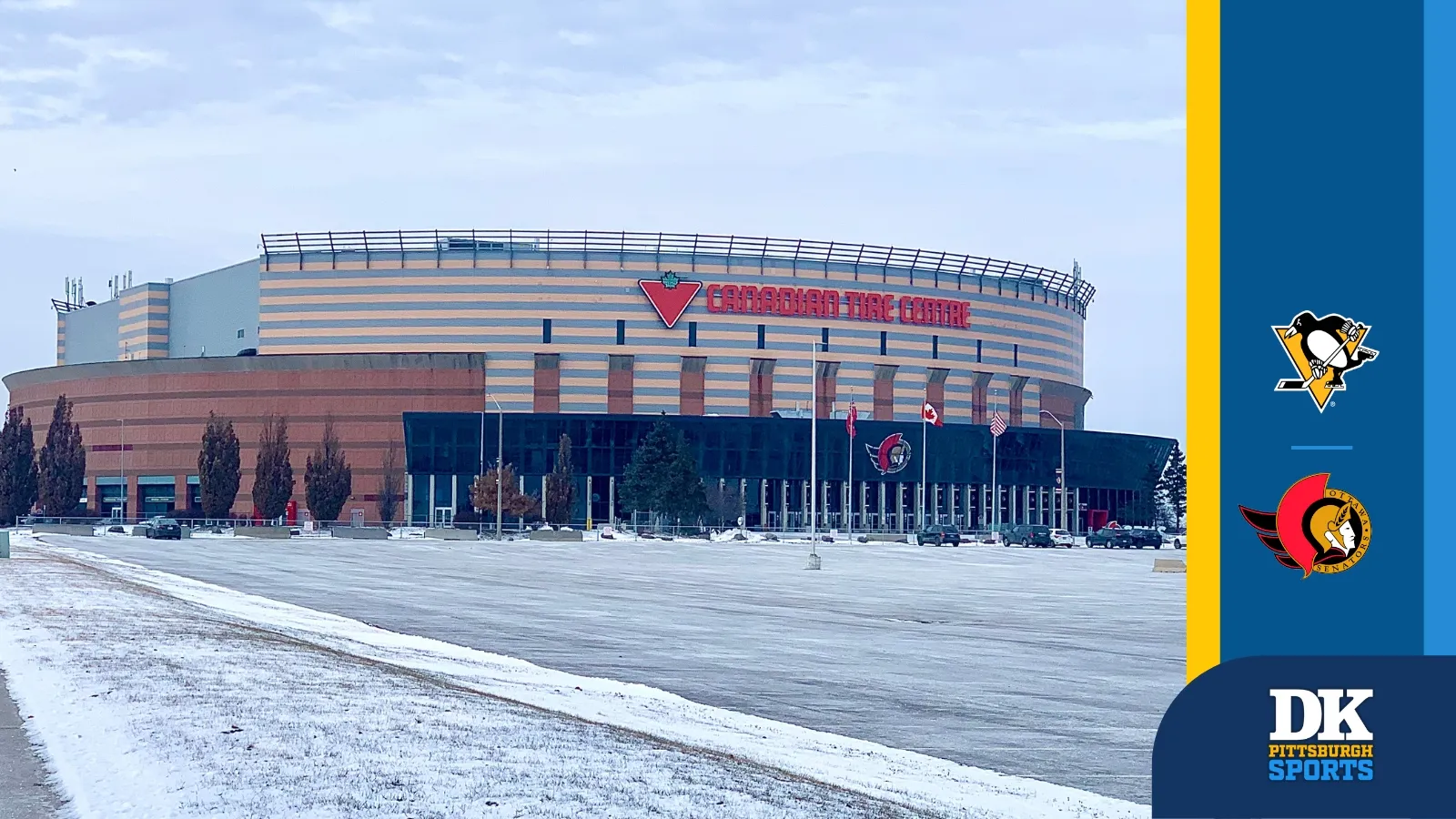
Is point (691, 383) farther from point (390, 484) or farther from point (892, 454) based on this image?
point (390, 484)

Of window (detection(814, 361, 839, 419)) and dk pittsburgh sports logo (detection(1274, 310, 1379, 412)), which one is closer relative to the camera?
dk pittsburgh sports logo (detection(1274, 310, 1379, 412))

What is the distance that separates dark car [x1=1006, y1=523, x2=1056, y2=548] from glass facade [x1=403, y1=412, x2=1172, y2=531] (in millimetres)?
18144

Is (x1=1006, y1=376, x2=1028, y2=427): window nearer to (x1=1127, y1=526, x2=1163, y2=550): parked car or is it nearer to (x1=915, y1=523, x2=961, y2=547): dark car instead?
(x1=1127, y1=526, x2=1163, y2=550): parked car

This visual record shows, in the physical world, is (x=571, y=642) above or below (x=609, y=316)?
below

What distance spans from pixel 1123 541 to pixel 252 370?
233 ft

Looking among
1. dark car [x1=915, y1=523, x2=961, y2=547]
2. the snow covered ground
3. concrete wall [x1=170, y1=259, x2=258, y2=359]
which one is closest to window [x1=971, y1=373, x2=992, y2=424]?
dark car [x1=915, y1=523, x2=961, y2=547]

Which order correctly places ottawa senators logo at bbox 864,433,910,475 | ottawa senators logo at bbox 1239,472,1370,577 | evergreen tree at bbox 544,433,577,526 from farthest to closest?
1. ottawa senators logo at bbox 864,433,910,475
2. evergreen tree at bbox 544,433,577,526
3. ottawa senators logo at bbox 1239,472,1370,577

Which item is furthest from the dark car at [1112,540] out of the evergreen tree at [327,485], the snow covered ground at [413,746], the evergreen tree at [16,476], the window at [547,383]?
the snow covered ground at [413,746]

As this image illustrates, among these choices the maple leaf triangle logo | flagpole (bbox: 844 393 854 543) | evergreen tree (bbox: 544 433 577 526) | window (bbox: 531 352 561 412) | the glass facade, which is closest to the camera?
evergreen tree (bbox: 544 433 577 526)

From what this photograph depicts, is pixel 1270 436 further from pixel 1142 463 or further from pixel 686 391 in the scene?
pixel 1142 463

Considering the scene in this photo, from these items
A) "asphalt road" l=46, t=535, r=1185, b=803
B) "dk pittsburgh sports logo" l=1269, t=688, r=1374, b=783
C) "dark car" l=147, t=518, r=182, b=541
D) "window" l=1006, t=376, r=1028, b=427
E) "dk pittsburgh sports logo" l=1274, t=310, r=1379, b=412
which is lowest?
"dark car" l=147, t=518, r=182, b=541

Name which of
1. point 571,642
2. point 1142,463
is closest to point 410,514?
point 1142,463

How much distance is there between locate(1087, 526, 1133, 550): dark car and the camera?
10119 cm

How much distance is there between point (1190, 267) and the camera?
376 centimetres
